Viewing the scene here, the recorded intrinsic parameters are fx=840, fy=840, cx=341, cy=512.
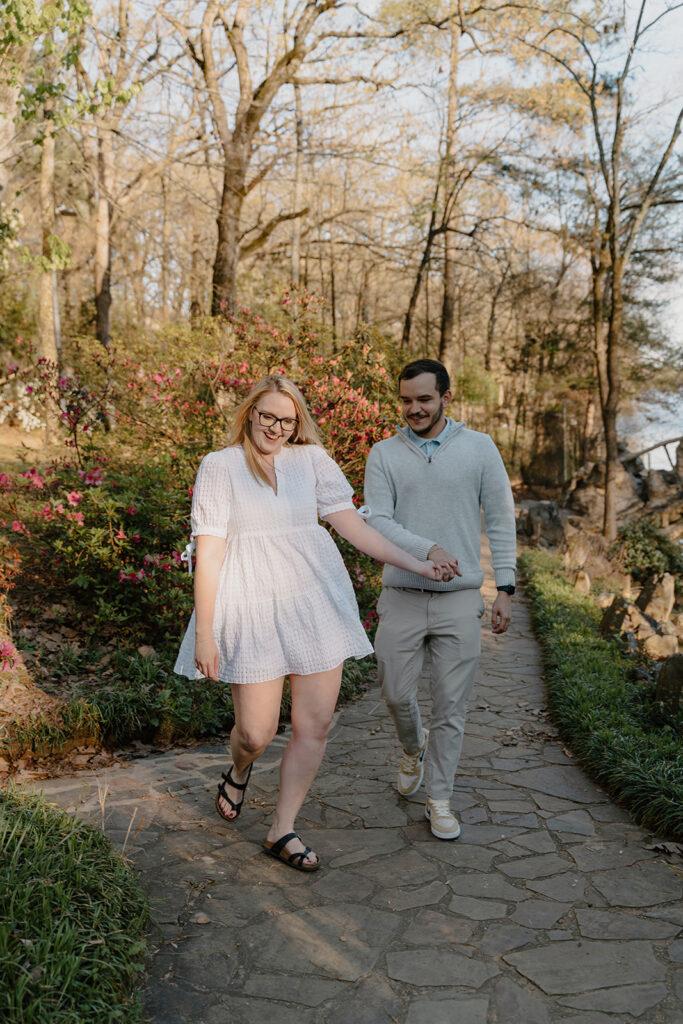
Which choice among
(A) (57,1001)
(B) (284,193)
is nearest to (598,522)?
(B) (284,193)

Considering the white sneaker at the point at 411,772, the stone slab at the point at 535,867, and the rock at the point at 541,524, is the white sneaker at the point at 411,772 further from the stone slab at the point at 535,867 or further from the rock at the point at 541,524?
the rock at the point at 541,524

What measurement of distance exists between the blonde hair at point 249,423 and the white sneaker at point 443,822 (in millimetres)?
1775

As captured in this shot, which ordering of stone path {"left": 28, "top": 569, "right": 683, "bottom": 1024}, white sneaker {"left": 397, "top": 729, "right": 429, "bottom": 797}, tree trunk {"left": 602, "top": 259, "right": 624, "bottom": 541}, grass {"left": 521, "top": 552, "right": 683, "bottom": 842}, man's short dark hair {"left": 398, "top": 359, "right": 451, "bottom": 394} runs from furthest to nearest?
1. tree trunk {"left": 602, "top": 259, "right": 624, "bottom": 541}
2. white sneaker {"left": 397, "top": 729, "right": 429, "bottom": 797}
3. grass {"left": 521, "top": 552, "right": 683, "bottom": 842}
4. man's short dark hair {"left": 398, "top": 359, "right": 451, "bottom": 394}
5. stone path {"left": 28, "top": 569, "right": 683, "bottom": 1024}

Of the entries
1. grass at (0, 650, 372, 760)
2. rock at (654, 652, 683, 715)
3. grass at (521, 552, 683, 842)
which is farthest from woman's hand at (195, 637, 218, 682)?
rock at (654, 652, 683, 715)

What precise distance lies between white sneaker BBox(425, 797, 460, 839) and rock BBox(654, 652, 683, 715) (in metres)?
2.08

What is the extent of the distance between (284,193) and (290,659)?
25.8 m

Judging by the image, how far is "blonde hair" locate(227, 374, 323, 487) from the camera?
11.2 feet

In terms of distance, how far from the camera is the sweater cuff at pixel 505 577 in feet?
12.7

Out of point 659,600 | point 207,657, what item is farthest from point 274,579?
point 659,600

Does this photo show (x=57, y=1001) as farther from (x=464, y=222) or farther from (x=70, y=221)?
(x=70, y=221)

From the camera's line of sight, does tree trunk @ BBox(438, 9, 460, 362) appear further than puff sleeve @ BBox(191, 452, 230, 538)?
Yes

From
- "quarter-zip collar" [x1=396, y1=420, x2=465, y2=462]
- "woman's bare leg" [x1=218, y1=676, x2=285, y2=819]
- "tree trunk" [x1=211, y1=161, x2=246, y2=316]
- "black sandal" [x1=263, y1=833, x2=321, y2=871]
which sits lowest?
"black sandal" [x1=263, y1=833, x2=321, y2=871]

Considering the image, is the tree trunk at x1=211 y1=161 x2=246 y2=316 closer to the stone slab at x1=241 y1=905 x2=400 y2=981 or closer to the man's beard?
the man's beard

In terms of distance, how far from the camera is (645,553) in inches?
657
